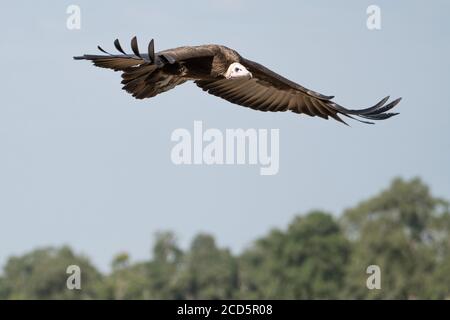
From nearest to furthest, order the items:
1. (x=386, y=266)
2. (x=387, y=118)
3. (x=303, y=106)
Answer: (x=387, y=118), (x=303, y=106), (x=386, y=266)

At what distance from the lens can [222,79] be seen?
2359cm

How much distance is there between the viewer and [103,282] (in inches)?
3659

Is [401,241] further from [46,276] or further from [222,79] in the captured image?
[222,79]

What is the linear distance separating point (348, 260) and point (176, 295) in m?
12.2

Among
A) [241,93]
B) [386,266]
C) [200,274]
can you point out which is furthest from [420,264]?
[241,93]

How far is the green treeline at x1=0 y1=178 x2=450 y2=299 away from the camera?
88.9 metres

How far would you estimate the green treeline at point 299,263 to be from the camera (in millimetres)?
88938

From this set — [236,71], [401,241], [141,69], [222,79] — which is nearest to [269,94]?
[222,79]

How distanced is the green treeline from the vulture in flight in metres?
58.5

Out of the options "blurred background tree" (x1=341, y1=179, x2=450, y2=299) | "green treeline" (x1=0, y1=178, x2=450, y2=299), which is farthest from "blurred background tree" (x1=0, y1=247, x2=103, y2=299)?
"blurred background tree" (x1=341, y1=179, x2=450, y2=299)

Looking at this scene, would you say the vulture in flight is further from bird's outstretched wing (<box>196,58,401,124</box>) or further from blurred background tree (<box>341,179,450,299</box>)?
blurred background tree (<box>341,179,450,299</box>)

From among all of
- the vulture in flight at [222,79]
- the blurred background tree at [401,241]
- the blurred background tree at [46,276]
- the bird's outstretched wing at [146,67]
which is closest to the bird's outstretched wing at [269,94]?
the vulture in flight at [222,79]
